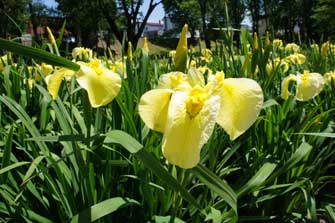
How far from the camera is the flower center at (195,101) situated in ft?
2.34

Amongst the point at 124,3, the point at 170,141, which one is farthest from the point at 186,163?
the point at 124,3

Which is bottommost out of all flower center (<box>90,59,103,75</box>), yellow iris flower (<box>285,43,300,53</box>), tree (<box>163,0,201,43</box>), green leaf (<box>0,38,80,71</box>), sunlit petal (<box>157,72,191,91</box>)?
yellow iris flower (<box>285,43,300,53</box>)

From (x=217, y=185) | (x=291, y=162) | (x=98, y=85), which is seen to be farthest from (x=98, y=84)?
(x=291, y=162)

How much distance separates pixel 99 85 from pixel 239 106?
0.96ft

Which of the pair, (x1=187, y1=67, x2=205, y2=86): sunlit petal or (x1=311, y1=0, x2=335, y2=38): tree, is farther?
(x1=311, y1=0, x2=335, y2=38): tree

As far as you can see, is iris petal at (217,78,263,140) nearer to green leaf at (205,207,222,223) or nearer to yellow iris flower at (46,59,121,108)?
yellow iris flower at (46,59,121,108)

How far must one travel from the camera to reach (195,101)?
2.37ft

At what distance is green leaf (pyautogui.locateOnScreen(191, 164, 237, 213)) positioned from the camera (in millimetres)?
799

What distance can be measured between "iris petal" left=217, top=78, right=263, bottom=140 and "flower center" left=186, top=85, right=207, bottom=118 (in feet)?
0.18

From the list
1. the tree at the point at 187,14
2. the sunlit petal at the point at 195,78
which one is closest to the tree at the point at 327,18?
the tree at the point at 187,14

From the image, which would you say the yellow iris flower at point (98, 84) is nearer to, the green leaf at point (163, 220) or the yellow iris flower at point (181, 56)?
the yellow iris flower at point (181, 56)

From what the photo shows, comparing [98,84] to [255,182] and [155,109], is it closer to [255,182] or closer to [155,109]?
[155,109]

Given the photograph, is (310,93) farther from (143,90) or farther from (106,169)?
(106,169)

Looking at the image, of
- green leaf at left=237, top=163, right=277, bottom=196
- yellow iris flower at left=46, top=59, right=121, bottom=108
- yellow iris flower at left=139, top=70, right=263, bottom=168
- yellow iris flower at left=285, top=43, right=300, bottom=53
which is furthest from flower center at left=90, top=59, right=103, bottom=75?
yellow iris flower at left=285, top=43, right=300, bottom=53
